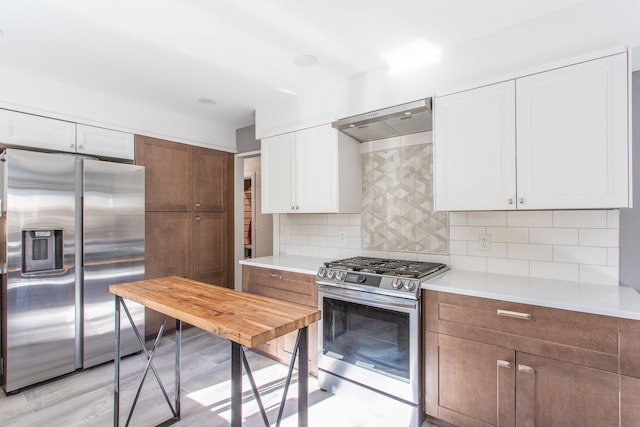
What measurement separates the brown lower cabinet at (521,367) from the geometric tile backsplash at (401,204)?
0.76 metres

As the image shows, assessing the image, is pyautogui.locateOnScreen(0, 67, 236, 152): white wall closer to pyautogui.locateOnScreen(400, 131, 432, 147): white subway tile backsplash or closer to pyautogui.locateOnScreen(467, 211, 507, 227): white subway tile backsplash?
pyautogui.locateOnScreen(400, 131, 432, 147): white subway tile backsplash

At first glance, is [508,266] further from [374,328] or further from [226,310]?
[226,310]

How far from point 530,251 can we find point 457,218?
0.52 meters

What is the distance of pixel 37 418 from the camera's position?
2.12 metres

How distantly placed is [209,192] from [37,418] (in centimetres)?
245

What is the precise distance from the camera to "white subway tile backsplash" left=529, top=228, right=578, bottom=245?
2.06m

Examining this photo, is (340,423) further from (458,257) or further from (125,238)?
(125,238)

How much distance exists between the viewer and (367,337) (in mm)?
2270

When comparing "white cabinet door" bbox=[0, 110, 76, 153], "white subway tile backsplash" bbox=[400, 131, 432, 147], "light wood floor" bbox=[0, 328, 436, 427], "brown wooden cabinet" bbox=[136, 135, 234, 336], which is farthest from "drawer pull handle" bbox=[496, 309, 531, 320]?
"white cabinet door" bbox=[0, 110, 76, 153]

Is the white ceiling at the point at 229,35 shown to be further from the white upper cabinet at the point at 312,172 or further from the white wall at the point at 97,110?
the white upper cabinet at the point at 312,172

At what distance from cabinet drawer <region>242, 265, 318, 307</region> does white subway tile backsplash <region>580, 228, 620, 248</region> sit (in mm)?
1807

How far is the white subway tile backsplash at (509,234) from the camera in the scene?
7.27 ft

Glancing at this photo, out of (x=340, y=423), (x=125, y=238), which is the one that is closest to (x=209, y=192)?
(x=125, y=238)

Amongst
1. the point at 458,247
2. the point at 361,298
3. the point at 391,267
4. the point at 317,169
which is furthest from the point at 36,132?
the point at 458,247
